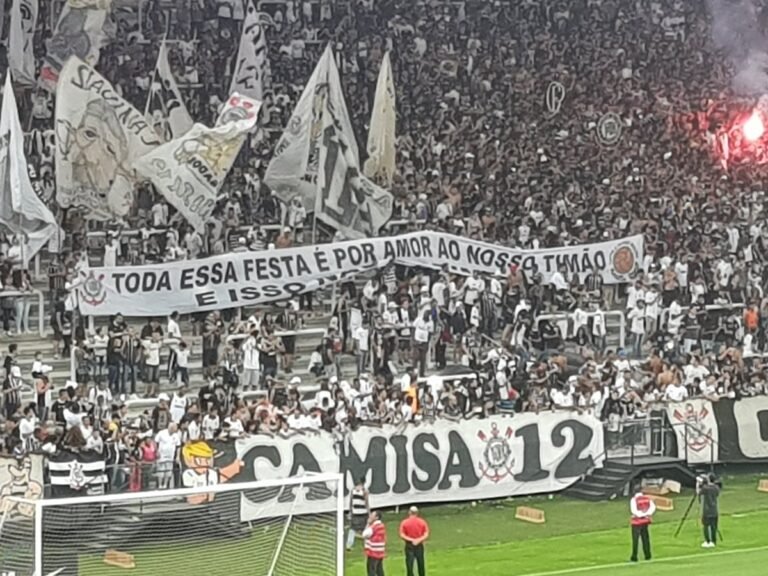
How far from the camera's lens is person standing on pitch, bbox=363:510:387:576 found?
30438mm

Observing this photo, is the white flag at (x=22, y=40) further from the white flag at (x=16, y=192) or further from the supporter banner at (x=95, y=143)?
the white flag at (x=16, y=192)

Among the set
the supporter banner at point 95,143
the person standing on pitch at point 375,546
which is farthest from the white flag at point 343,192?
the person standing on pitch at point 375,546

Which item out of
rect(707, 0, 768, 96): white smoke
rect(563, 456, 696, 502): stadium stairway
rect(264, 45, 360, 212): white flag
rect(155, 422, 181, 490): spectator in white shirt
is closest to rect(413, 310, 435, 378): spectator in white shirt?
rect(264, 45, 360, 212): white flag

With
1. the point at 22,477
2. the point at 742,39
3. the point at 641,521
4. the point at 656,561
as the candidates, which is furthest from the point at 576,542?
the point at 742,39

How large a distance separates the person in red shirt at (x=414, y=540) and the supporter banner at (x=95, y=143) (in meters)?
10.6

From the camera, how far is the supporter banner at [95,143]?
3828 cm

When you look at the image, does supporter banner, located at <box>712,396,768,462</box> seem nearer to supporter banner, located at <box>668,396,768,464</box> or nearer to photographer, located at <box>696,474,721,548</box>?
supporter banner, located at <box>668,396,768,464</box>

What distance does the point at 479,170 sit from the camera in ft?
159

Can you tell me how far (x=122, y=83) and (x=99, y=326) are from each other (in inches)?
438

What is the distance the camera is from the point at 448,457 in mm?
36969

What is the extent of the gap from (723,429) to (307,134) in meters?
9.45

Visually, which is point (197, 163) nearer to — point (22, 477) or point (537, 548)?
point (22, 477)

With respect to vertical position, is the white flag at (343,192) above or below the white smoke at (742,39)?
below

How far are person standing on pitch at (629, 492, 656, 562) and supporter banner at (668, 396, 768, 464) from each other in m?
5.76
